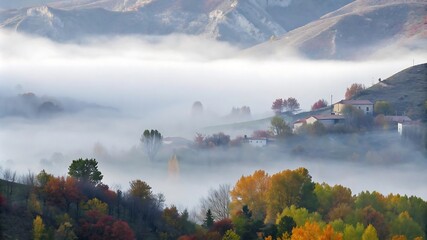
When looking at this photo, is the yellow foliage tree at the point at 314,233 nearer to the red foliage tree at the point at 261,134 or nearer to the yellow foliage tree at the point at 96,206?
the yellow foliage tree at the point at 96,206

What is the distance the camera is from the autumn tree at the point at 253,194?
73938mm

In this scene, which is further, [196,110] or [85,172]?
[196,110]

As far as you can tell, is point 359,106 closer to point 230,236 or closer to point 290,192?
point 290,192

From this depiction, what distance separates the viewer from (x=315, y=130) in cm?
11769

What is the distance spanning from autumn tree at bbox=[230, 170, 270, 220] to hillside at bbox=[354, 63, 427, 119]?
44492 mm

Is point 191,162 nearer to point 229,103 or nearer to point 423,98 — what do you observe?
point 423,98

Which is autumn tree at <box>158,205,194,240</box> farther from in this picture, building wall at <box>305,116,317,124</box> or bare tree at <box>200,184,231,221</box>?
building wall at <box>305,116,317,124</box>

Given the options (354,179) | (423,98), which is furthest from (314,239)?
(423,98)

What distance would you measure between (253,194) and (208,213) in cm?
1003

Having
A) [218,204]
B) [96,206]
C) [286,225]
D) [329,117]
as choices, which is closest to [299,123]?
[329,117]

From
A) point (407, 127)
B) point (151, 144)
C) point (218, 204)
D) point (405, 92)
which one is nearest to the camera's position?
point (218, 204)

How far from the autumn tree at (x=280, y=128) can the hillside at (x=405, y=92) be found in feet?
34.2

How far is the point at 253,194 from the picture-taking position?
75875 millimetres

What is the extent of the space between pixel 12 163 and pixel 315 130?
2759cm
